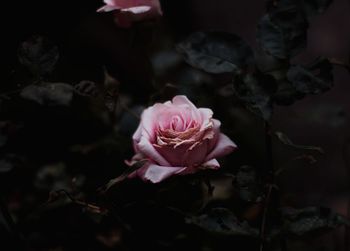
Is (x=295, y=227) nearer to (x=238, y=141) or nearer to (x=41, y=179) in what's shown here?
(x=238, y=141)

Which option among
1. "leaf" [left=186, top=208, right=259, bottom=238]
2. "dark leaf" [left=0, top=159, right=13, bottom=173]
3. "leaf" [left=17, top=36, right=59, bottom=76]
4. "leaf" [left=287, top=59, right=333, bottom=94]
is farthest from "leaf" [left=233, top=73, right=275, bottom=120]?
"dark leaf" [left=0, top=159, right=13, bottom=173]

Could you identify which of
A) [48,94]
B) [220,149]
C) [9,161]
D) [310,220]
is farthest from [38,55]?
[310,220]

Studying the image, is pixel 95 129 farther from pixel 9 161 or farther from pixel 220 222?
pixel 220 222

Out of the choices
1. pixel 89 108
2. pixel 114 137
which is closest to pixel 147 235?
pixel 114 137

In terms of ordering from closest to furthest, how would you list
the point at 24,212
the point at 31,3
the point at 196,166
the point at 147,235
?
the point at 196,166 < the point at 147,235 < the point at 24,212 < the point at 31,3

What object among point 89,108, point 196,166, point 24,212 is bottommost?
point 24,212

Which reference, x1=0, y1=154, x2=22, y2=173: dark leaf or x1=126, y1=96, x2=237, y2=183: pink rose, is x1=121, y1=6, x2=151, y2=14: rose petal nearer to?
x1=126, y1=96, x2=237, y2=183: pink rose

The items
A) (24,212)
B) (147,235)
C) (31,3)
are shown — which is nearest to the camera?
(147,235)
